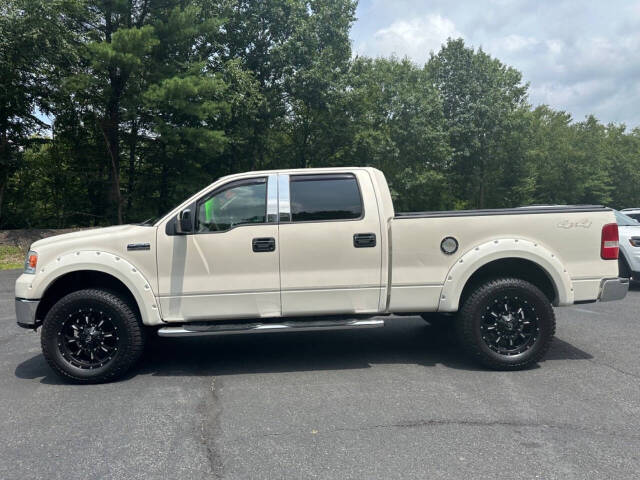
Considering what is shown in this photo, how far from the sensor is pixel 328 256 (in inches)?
188

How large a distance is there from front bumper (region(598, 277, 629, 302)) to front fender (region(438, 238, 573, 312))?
1.08 ft

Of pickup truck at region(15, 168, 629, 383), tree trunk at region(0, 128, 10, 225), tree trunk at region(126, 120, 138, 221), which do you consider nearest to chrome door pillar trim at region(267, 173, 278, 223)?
pickup truck at region(15, 168, 629, 383)

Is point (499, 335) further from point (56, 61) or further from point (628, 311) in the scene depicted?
point (56, 61)

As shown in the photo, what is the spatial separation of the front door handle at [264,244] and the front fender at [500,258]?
1.80 metres

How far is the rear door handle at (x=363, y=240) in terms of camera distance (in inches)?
189

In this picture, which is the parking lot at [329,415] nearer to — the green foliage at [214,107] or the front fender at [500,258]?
the front fender at [500,258]

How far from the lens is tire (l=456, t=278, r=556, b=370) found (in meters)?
4.80

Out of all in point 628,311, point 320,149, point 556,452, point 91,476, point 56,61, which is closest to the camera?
point 91,476

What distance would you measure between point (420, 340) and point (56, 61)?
61.9 feet

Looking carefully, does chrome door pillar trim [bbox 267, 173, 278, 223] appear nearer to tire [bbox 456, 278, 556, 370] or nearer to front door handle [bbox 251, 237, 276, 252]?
front door handle [bbox 251, 237, 276, 252]

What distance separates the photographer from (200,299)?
4750 millimetres

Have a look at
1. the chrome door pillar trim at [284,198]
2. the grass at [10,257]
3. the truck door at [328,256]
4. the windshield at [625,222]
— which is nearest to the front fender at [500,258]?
the truck door at [328,256]

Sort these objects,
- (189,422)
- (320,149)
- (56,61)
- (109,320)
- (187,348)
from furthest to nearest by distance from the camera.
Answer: (320,149)
(56,61)
(187,348)
(109,320)
(189,422)

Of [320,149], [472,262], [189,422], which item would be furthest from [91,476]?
[320,149]
